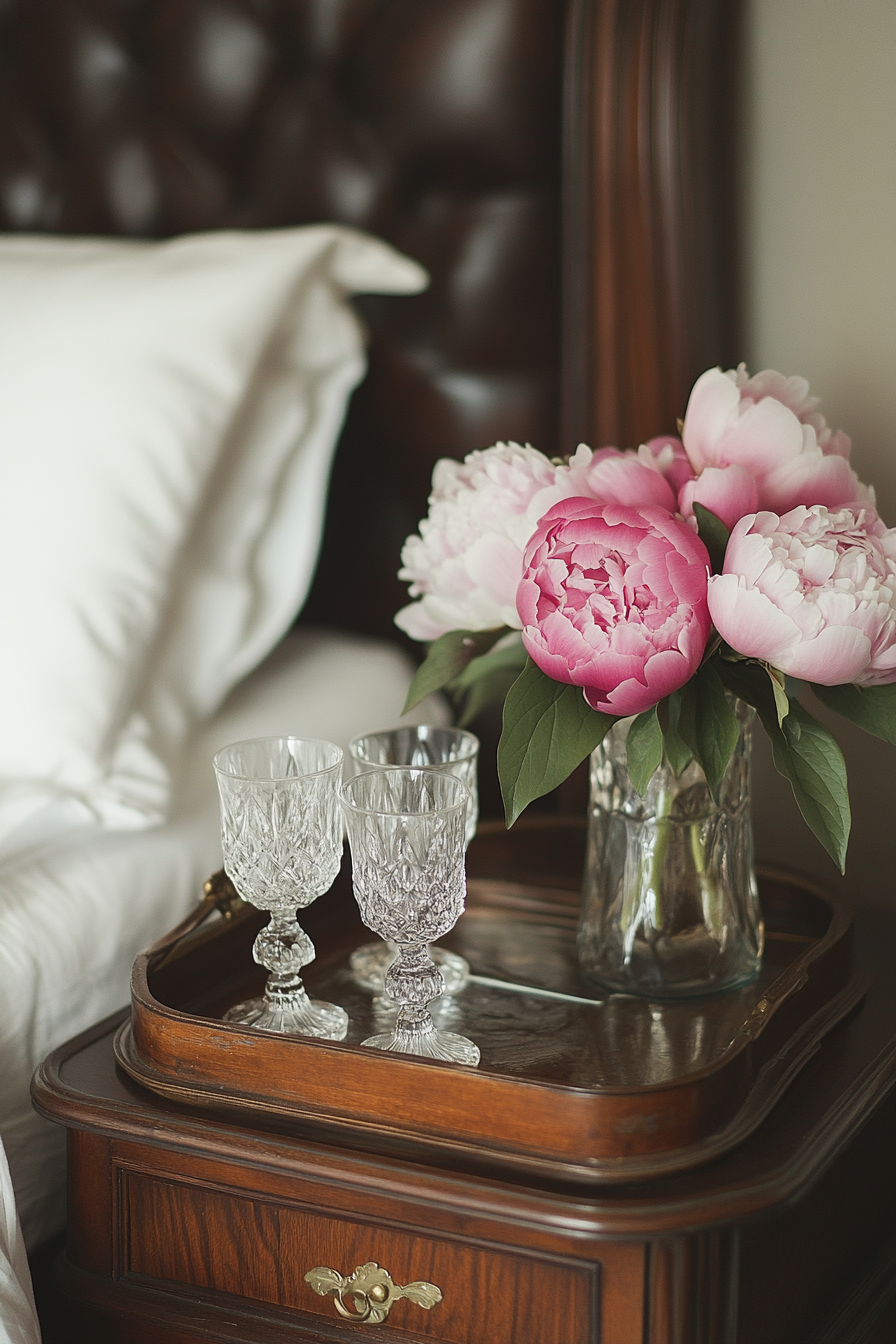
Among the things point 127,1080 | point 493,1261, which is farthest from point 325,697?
point 493,1261

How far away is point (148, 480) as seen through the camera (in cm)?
97

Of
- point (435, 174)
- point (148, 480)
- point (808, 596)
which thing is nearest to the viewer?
point (808, 596)

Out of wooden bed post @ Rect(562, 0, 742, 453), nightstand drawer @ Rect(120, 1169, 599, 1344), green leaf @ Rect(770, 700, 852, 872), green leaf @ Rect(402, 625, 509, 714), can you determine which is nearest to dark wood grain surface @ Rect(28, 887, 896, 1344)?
nightstand drawer @ Rect(120, 1169, 599, 1344)

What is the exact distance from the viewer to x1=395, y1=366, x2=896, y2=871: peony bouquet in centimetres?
64

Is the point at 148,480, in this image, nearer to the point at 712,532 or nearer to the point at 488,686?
the point at 488,686

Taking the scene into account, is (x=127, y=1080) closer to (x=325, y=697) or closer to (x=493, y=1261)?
(x=493, y=1261)

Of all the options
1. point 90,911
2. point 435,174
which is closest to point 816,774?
point 90,911

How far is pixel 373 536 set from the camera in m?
1.25

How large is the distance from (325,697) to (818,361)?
47 cm

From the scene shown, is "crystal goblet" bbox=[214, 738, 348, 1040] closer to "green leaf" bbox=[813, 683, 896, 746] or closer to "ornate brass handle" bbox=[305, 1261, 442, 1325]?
"ornate brass handle" bbox=[305, 1261, 442, 1325]

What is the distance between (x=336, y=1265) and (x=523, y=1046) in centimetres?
15

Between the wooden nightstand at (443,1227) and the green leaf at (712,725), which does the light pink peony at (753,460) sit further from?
the wooden nightstand at (443,1227)

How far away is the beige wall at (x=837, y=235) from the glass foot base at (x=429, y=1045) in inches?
18.8

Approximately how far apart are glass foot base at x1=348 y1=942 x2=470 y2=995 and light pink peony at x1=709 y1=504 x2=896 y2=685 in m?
0.29
